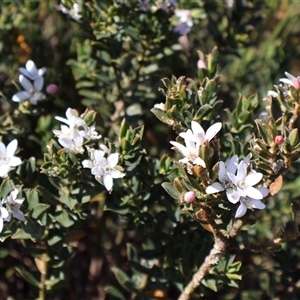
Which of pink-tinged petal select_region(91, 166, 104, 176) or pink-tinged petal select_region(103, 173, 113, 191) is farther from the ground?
pink-tinged petal select_region(91, 166, 104, 176)

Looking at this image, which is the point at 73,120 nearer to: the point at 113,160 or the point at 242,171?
the point at 113,160

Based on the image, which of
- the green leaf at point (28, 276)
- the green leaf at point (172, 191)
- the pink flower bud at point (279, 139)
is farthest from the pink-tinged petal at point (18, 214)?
the pink flower bud at point (279, 139)

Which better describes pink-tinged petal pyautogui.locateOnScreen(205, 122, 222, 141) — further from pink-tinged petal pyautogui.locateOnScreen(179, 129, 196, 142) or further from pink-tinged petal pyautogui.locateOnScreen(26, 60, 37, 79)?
pink-tinged petal pyautogui.locateOnScreen(26, 60, 37, 79)

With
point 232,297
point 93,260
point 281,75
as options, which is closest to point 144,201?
point 232,297

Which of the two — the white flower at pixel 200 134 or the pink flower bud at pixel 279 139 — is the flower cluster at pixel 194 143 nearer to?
the white flower at pixel 200 134

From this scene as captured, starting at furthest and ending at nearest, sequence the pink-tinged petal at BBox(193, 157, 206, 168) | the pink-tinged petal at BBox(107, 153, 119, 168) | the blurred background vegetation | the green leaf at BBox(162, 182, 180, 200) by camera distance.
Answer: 1. the blurred background vegetation
2. the pink-tinged petal at BBox(107, 153, 119, 168)
3. the green leaf at BBox(162, 182, 180, 200)
4. the pink-tinged petal at BBox(193, 157, 206, 168)

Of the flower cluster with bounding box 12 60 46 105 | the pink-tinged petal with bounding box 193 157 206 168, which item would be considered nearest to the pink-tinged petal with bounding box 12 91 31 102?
the flower cluster with bounding box 12 60 46 105
